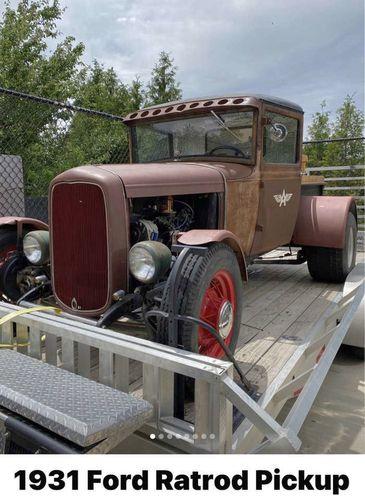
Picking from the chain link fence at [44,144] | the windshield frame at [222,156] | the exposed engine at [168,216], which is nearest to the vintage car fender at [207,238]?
the exposed engine at [168,216]

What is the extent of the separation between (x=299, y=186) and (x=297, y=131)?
0.53 metres

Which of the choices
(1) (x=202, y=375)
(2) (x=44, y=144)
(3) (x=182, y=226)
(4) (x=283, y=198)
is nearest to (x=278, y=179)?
(4) (x=283, y=198)

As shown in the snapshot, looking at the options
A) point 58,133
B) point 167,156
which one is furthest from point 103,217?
point 58,133

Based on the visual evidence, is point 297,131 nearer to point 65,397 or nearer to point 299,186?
point 299,186

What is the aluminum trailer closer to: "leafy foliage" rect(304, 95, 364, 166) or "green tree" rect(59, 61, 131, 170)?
"green tree" rect(59, 61, 131, 170)

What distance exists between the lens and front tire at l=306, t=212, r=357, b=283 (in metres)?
4.18

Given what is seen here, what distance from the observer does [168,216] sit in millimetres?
2828

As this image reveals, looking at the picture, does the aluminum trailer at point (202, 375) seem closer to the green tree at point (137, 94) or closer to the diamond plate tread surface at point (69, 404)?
the diamond plate tread surface at point (69, 404)

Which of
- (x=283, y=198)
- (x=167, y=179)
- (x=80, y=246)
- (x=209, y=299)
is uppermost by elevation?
(x=167, y=179)

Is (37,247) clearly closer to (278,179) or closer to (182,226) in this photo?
(182,226)

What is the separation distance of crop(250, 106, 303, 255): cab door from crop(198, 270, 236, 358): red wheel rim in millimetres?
1294

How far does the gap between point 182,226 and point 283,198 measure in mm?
1333

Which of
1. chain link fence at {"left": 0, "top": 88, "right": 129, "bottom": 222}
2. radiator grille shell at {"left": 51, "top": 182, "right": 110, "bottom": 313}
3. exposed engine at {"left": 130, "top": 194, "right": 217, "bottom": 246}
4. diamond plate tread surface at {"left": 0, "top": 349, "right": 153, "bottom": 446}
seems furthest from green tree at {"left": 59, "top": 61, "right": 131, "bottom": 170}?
diamond plate tread surface at {"left": 0, "top": 349, "right": 153, "bottom": 446}

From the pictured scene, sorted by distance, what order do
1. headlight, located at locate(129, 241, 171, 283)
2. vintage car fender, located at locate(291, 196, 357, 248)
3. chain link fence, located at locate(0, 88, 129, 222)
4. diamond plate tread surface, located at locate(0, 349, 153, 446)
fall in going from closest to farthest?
diamond plate tread surface, located at locate(0, 349, 153, 446) → headlight, located at locate(129, 241, 171, 283) → vintage car fender, located at locate(291, 196, 357, 248) → chain link fence, located at locate(0, 88, 129, 222)
